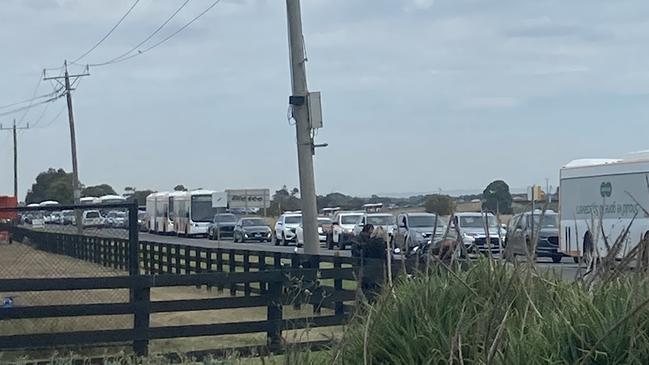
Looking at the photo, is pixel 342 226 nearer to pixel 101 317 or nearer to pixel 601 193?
pixel 601 193

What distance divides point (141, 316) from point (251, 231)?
4725cm

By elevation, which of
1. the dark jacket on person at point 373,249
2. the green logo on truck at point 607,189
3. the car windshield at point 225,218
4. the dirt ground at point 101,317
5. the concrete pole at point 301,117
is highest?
the concrete pole at point 301,117

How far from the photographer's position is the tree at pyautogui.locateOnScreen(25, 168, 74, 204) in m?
115

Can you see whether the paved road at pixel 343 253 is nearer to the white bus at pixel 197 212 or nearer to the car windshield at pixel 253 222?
the car windshield at pixel 253 222

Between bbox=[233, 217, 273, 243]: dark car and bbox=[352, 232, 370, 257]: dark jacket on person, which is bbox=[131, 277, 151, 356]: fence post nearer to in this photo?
bbox=[352, 232, 370, 257]: dark jacket on person

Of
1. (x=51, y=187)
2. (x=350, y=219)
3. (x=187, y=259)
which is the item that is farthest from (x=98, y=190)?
(x=187, y=259)

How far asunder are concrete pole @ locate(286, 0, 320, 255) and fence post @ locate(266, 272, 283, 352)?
6562 mm

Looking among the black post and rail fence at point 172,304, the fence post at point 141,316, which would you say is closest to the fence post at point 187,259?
the black post and rail fence at point 172,304

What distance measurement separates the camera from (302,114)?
1953cm

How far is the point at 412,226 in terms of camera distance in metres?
38.8

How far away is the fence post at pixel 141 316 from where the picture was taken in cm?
1189

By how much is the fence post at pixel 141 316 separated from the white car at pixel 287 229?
41133 mm

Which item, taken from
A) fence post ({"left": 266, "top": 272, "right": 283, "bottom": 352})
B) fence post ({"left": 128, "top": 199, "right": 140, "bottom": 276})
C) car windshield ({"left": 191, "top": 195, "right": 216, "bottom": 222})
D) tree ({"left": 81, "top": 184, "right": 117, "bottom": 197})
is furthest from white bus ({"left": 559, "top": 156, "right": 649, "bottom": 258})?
tree ({"left": 81, "top": 184, "right": 117, "bottom": 197})

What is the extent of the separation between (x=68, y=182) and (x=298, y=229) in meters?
70.8
